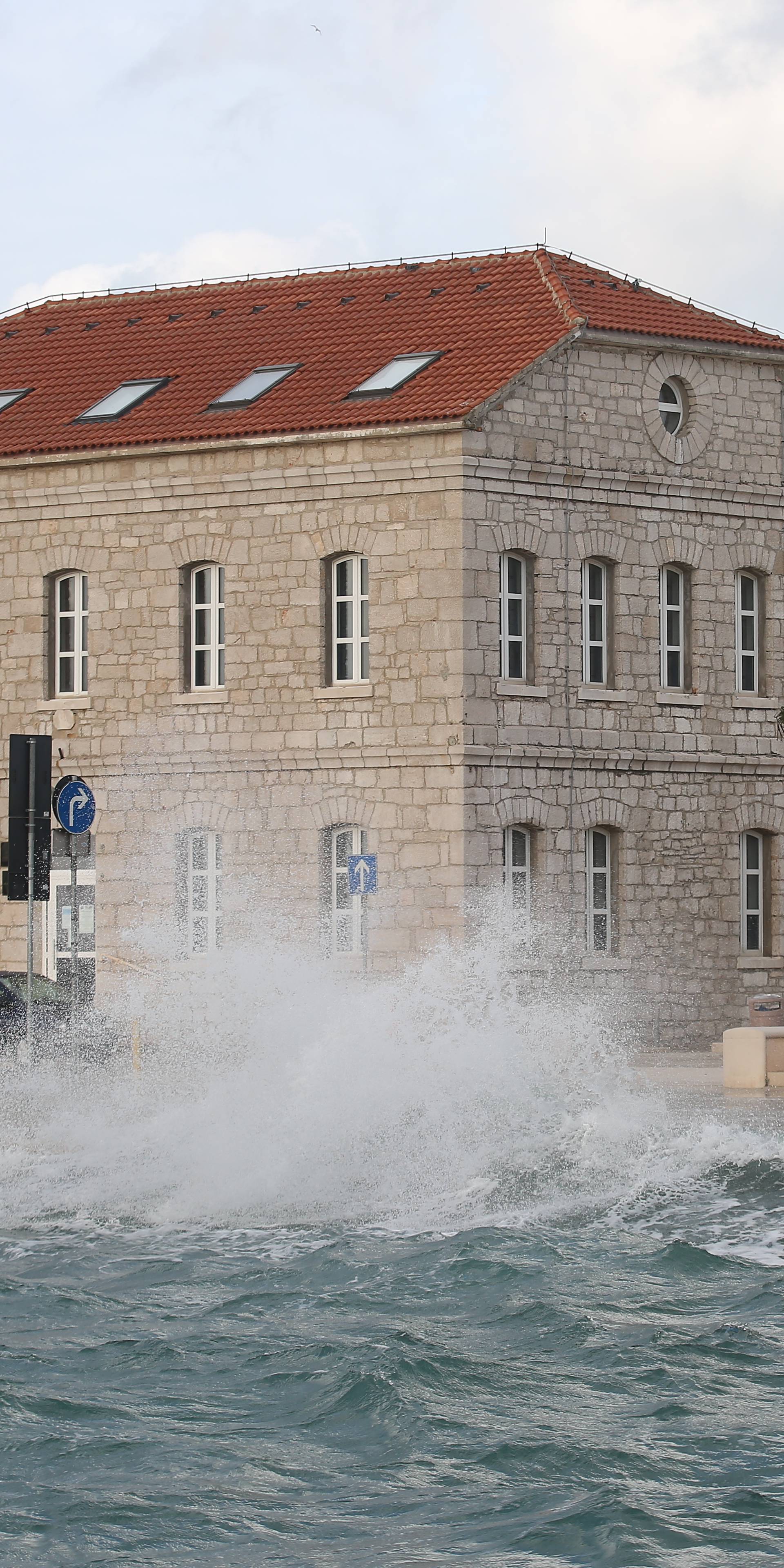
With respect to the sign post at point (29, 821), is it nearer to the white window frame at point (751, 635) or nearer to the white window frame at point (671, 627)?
the white window frame at point (671, 627)

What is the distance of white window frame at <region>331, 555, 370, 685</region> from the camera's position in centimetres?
3447

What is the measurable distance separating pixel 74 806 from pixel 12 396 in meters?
16.6

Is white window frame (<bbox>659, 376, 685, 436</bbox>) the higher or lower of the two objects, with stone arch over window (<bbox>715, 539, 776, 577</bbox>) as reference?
higher

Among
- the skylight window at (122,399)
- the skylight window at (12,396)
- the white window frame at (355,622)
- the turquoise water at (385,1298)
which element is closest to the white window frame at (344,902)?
the white window frame at (355,622)

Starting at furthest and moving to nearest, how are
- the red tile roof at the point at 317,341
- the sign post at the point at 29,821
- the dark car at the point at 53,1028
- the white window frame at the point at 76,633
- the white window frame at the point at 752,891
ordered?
the white window frame at the point at 752,891, the white window frame at the point at 76,633, the red tile roof at the point at 317,341, the dark car at the point at 53,1028, the sign post at the point at 29,821

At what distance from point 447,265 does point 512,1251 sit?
77.3 feet

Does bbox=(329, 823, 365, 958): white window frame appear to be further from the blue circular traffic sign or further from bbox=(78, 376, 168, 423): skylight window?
the blue circular traffic sign

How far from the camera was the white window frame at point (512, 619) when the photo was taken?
34250 mm

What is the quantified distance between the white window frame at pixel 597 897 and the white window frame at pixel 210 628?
Answer: 5965 mm

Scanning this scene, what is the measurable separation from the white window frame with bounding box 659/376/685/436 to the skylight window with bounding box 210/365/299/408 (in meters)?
5.58

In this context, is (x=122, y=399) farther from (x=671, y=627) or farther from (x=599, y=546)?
(x=671, y=627)

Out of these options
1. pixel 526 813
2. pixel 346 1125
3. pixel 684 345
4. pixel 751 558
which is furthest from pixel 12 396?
pixel 346 1125

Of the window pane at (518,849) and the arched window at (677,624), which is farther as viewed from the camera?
the arched window at (677,624)

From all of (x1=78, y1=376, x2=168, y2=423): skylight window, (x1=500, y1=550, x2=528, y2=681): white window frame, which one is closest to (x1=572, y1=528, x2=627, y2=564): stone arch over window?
(x1=500, y1=550, x2=528, y2=681): white window frame
